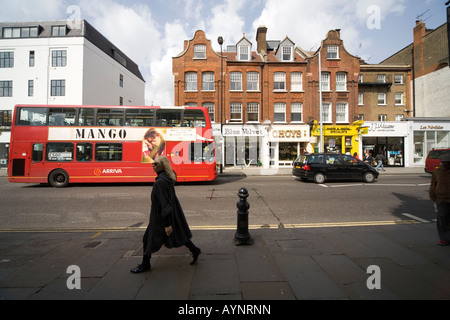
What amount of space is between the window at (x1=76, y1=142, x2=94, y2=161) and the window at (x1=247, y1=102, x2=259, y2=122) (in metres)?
14.2

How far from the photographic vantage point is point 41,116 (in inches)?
400

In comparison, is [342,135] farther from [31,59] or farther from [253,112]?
[31,59]

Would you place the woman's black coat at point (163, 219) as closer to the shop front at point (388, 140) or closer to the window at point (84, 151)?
the window at point (84, 151)

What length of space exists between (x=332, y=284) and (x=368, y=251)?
142 cm

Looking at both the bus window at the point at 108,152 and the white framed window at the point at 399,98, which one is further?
the white framed window at the point at 399,98

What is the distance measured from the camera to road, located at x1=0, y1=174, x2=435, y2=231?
5141 mm

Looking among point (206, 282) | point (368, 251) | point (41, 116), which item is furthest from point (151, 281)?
point (41, 116)

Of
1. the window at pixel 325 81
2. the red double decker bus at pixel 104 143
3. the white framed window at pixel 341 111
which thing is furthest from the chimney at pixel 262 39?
the red double decker bus at pixel 104 143

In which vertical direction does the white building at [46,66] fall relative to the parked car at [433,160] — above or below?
above

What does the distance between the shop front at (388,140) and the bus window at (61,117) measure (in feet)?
78.1

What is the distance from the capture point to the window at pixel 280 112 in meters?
20.8

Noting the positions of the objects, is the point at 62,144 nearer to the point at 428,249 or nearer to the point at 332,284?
the point at 332,284

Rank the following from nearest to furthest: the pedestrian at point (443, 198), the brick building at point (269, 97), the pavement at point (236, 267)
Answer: the pavement at point (236, 267), the pedestrian at point (443, 198), the brick building at point (269, 97)
